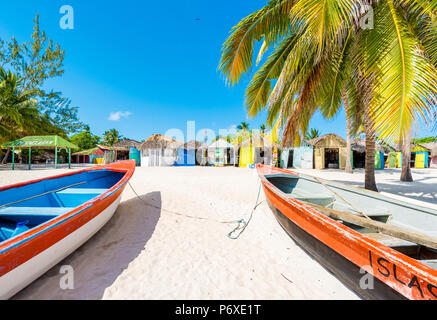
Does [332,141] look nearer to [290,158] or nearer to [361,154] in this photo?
[290,158]

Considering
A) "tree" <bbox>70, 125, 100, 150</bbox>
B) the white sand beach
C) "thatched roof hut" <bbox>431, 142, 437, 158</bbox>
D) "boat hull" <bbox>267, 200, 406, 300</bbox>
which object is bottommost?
the white sand beach

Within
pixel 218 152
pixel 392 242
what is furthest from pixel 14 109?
pixel 392 242

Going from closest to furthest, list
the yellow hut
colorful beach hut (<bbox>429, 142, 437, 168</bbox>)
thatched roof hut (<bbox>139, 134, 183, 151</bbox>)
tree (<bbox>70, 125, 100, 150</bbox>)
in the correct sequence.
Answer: the yellow hut → thatched roof hut (<bbox>139, 134, 183, 151</bbox>) → colorful beach hut (<bbox>429, 142, 437, 168</bbox>) → tree (<bbox>70, 125, 100, 150</bbox>)

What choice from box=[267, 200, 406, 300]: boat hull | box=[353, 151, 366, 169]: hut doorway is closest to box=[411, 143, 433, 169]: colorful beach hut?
box=[353, 151, 366, 169]: hut doorway

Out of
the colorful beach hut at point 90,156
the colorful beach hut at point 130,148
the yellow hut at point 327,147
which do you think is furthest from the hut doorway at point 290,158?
the colorful beach hut at point 90,156

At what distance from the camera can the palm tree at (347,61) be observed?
2.30 metres

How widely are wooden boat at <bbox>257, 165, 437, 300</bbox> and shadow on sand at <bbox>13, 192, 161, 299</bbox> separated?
246 centimetres

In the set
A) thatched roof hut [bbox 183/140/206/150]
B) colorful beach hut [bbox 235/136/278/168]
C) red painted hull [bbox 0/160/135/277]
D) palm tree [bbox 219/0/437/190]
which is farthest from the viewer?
thatched roof hut [bbox 183/140/206/150]

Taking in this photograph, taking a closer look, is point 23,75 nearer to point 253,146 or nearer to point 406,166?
point 253,146

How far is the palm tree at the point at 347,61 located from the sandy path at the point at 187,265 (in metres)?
2.26

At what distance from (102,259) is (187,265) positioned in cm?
122

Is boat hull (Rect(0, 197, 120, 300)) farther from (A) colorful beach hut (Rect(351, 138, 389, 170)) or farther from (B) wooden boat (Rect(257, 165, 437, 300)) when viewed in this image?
(A) colorful beach hut (Rect(351, 138, 389, 170))

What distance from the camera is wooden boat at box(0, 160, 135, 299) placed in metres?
1.41
